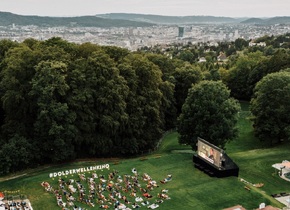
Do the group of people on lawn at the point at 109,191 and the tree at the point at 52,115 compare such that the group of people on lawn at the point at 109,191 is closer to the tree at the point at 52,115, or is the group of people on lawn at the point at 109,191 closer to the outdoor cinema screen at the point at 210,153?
the outdoor cinema screen at the point at 210,153

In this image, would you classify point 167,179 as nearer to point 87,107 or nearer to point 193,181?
point 193,181

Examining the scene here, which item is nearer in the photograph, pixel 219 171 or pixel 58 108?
pixel 219 171

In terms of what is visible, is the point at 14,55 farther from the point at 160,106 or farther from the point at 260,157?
the point at 260,157

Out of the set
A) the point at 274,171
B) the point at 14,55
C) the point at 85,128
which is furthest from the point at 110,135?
the point at 274,171

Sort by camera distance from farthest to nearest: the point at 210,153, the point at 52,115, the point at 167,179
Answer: the point at 52,115 → the point at 210,153 → the point at 167,179

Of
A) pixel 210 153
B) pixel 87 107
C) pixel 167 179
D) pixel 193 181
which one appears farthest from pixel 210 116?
pixel 87 107

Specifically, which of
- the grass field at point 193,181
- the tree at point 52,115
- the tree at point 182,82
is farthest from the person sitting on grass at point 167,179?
the tree at point 182,82
